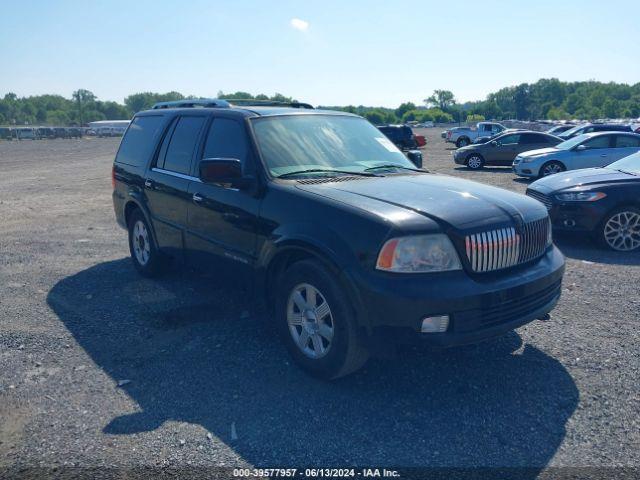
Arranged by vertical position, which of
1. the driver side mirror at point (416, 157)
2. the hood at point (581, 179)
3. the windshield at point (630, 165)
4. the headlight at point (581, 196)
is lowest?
the headlight at point (581, 196)

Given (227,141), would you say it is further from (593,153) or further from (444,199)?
(593,153)

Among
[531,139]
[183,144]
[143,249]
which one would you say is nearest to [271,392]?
[183,144]

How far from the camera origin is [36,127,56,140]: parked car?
77875 mm

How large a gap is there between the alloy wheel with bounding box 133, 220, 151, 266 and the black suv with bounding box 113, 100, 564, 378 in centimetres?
78

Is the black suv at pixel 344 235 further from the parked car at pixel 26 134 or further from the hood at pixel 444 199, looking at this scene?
the parked car at pixel 26 134

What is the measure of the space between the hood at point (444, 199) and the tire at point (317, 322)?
581 millimetres

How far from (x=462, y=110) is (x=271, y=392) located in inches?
7112

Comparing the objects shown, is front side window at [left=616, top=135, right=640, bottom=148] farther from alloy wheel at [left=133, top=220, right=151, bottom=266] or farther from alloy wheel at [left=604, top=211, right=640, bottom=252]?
alloy wheel at [left=133, top=220, right=151, bottom=266]

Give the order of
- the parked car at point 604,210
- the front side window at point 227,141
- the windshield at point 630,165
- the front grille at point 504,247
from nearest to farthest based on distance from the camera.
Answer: the front grille at point 504,247 < the front side window at point 227,141 < the parked car at point 604,210 < the windshield at point 630,165

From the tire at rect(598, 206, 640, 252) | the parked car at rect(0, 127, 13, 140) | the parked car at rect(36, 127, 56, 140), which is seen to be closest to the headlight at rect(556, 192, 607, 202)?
the tire at rect(598, 206, 640, 252)

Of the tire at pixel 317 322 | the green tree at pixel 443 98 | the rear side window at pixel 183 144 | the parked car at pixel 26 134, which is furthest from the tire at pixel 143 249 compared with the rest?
the green tree at pixel 443 98

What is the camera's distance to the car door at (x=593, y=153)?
48.8 feet

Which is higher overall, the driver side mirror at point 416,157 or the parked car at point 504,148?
the driver side mirror at point 416,157

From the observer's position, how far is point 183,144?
18.1 feet
